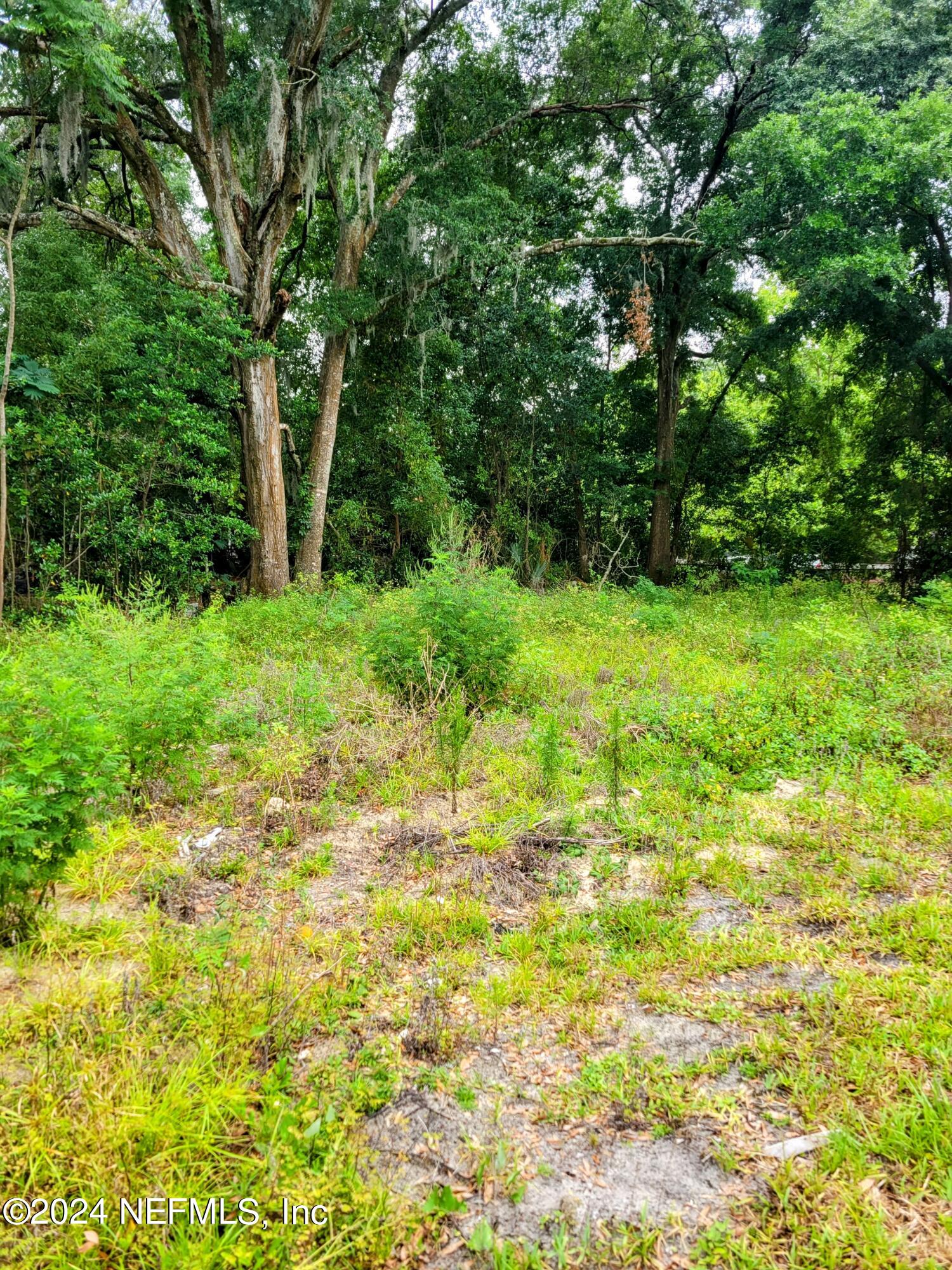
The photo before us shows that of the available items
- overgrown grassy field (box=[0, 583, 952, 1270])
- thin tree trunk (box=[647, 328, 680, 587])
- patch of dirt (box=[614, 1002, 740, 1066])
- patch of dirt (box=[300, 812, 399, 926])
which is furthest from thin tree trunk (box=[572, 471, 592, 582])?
patch of dirt (box=[614, 1002, 740, 1066])

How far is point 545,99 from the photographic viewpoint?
11.5 m

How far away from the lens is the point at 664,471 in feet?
45.0

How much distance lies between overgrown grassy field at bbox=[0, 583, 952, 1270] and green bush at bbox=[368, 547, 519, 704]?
14 centimetres

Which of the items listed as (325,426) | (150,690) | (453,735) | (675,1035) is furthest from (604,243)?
(675,1035)

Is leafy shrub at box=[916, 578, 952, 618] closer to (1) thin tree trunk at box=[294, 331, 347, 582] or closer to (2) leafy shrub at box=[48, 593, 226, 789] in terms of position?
(2) leafy shrub at box=[48, 593, 226, 789]

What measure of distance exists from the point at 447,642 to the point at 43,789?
10.3 ft

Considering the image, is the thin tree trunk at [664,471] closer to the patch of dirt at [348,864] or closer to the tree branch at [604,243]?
the tree branch at [604,243]

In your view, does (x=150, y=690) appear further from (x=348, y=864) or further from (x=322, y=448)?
(x=322, y=448)

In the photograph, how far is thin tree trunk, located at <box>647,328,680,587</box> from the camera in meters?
13.7

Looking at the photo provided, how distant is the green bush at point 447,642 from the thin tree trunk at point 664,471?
9452 mm

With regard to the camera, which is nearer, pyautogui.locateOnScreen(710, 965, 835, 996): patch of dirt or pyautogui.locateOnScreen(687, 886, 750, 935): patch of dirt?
pyautogui.locateOnScreen(710, 965, 835, 996): patch of dirt

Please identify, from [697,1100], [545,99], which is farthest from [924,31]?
[697,1100]

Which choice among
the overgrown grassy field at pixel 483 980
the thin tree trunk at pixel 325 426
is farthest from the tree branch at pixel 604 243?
the overgrown grassy field at pixel 483 980

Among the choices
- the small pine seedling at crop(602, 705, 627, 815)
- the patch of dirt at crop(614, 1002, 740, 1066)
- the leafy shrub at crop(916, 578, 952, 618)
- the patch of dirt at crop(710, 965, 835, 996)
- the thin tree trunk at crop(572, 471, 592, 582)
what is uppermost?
the thin tree trunk at crop(572, 471, 592, 582)
